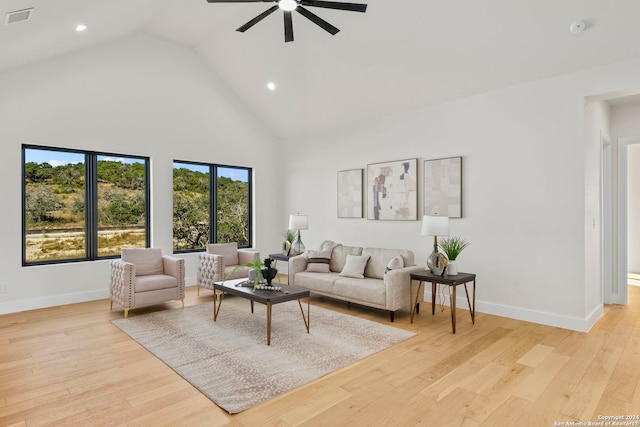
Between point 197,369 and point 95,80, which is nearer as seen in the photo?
point 197,369

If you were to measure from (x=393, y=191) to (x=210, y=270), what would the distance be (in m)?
3.11

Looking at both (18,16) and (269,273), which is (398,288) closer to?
(269,273)

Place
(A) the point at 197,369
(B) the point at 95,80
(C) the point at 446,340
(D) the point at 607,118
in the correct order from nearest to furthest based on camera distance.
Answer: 1. (A) the point at 197,369
2. (C) the point at 446,340
3. (D) the point at 607,118
4. (B) the point at 95,80

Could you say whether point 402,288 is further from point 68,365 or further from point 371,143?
point 68,365

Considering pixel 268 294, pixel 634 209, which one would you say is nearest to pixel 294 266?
pixel 268 294

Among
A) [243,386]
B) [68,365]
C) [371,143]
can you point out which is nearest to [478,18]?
[371,143]

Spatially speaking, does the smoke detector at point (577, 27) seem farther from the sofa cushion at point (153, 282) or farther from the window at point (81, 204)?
the window at point (81, 204)

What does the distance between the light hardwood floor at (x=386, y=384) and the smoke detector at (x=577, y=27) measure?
10.3 feet

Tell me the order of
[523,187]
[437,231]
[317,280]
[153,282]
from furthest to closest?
[317,280] → [153,282] → [523,187] → [437,231]

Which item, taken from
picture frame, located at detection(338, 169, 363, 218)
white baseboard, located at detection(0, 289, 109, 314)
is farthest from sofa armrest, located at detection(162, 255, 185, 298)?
picture frame, located at detection(338, 169, 363, 218)

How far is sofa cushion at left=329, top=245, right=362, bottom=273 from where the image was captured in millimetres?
5754

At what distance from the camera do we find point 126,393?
2797 millimetres

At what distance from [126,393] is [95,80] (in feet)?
15.8

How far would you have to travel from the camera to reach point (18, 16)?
10.7ft
